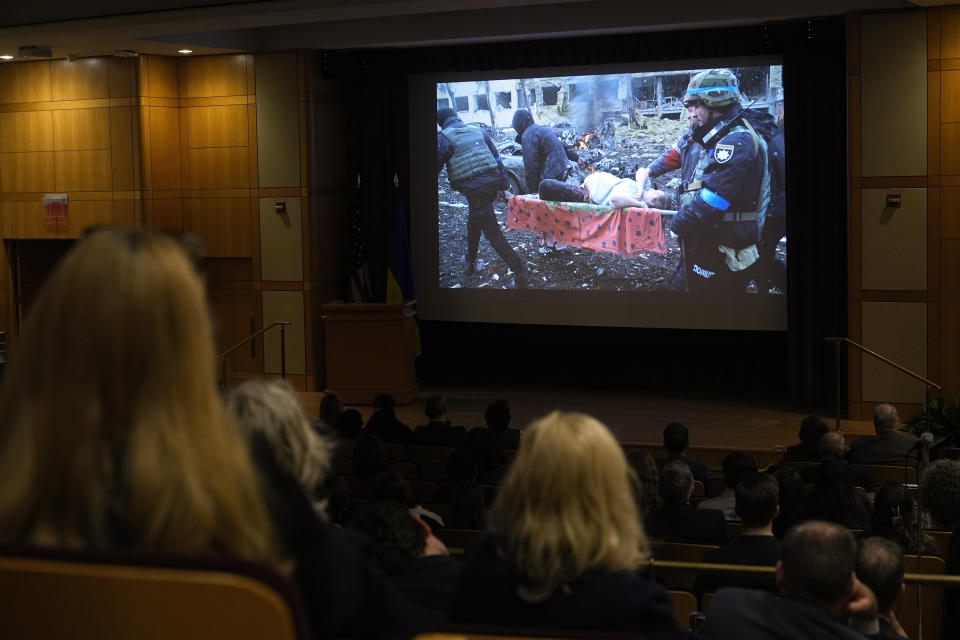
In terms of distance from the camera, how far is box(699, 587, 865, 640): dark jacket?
246 cm

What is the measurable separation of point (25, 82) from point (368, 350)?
494 centimetres

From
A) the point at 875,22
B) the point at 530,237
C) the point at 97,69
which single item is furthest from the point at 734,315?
the point at 97,69

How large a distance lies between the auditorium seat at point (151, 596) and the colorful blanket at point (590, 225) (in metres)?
9.93

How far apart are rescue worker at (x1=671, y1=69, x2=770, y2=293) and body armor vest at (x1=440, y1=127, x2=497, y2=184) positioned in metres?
2.14

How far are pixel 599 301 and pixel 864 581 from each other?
8062 mm

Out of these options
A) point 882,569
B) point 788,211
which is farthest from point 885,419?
point 882,569

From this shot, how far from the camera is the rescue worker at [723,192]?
399 inches

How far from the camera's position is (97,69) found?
11305mm

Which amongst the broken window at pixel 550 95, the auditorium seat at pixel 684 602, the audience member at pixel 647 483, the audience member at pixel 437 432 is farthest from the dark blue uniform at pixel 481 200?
the auditorium seat at pixel 684 602

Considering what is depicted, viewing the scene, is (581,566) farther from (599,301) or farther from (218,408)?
(599,301)

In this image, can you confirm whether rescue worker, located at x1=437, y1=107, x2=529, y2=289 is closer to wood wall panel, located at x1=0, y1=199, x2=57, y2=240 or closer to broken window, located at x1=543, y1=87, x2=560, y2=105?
broken window, located at x1=543, y1=87, x2=560, y2=105

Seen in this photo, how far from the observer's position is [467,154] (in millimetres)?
11258

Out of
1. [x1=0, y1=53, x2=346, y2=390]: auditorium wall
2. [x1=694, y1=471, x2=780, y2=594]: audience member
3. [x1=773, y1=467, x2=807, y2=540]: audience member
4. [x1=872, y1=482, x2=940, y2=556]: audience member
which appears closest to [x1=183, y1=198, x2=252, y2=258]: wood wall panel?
[x1=0, y1=53, x2=346, y2=390]: auditorium wall

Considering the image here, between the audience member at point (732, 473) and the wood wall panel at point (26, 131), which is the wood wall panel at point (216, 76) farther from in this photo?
the audience member at point (732, 473)
